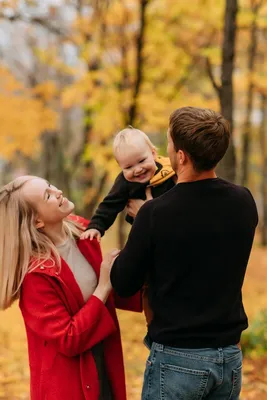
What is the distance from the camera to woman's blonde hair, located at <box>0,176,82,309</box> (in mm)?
2334

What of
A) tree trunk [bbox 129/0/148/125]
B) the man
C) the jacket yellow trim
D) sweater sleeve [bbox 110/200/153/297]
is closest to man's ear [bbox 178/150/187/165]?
the man

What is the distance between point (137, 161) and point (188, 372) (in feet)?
3.56

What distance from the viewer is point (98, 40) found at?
9.83 meters

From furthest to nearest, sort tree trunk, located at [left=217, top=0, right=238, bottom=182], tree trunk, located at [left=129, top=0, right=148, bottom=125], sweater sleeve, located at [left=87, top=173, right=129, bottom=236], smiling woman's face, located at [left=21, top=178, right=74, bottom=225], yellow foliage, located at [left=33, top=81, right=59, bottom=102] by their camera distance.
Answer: yellow foliage, located at [left=33, top=81, right=59, bottom=102] → tree trunk, located at [left=129, top=0, right=148, bottom=125] → tree trunk, located at [left=217, top=0, right=238, bottom=182] → sweater sleeve, located at [left=87, top=173, right=129, bottom=236] → smiling woman's face, located at [left=21, top=178, right=74, bottom=225]

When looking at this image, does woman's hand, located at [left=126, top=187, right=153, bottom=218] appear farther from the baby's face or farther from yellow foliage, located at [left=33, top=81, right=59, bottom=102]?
yellow foliage, located at [left=33, top=81, right=59, bottom=102]

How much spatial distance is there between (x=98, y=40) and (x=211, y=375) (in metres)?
8.78

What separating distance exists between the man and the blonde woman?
1.16 ft

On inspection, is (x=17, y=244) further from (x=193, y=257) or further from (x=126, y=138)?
(x=193, y=257)

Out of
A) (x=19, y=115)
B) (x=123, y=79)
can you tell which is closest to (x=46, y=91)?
(x=19, y=115)

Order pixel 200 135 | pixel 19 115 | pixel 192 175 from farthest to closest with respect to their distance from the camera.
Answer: pixel 19 115 → pixel 192 175 → pixel 200 135

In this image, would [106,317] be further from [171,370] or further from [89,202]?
[89,202]

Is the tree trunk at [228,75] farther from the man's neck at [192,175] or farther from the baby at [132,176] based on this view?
the man's neck at [192,175]

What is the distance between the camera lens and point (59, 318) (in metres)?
2.29

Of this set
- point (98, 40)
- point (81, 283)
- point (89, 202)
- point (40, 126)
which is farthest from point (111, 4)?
point (81, 283)
